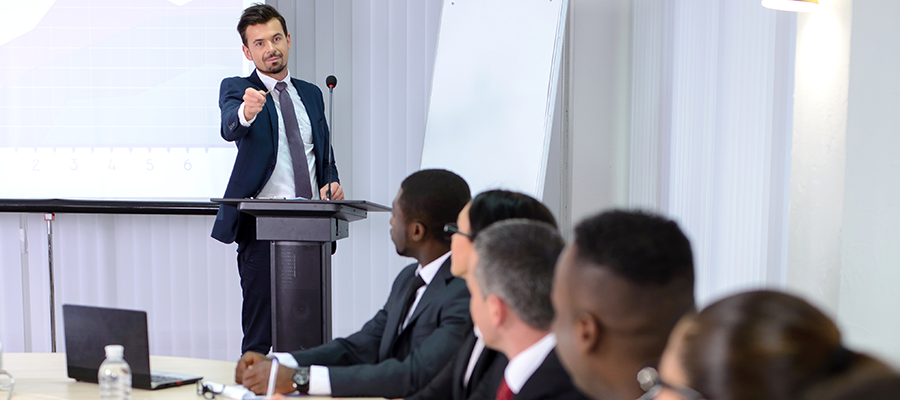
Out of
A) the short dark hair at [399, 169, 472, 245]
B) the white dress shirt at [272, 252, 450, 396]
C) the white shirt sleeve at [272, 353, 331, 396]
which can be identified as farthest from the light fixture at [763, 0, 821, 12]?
the white shirt sleeve at [272, 353, 331, 396]

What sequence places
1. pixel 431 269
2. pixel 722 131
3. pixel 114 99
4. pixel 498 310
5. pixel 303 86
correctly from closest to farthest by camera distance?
pixel 498 310
pixel 431 269
pixel 722 131
pixel 303 86
pixel 114 99

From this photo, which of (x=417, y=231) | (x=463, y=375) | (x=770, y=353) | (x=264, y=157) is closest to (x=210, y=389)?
(x=463, y=375)

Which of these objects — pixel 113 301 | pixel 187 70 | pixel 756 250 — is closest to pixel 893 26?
pixel 756 250

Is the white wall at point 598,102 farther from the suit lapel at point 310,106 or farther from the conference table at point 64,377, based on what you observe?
the conference table at point 64,377

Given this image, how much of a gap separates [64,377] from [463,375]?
2.95ft

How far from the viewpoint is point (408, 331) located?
1.64 metres

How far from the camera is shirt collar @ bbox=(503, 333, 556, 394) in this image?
110 cm

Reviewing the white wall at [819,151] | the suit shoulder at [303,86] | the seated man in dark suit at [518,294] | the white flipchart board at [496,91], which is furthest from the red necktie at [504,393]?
the suit shoulder at [303,86]

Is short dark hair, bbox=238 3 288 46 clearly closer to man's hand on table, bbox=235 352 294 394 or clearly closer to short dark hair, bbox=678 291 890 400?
man's hand on table, bbox=235 352 294 394

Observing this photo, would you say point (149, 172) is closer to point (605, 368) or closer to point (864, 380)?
point (605, 368)

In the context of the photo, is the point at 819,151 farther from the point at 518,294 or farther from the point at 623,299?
the point at 623,299

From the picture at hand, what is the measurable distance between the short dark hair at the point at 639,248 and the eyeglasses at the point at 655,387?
0.11 metres

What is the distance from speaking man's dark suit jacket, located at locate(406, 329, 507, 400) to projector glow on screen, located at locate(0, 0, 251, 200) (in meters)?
2.26

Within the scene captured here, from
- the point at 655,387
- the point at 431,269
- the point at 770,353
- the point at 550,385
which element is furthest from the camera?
the point at 431,269
